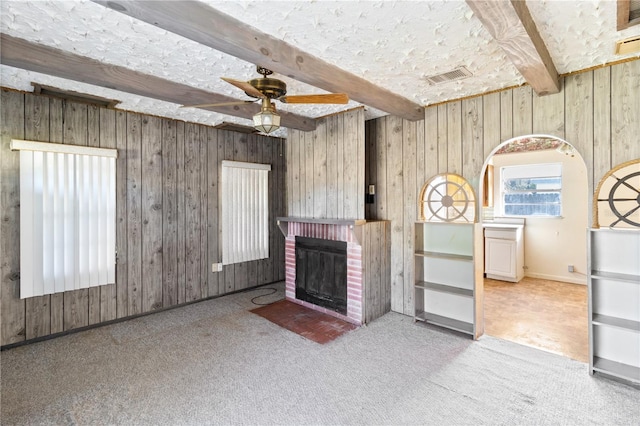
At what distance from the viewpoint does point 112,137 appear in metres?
3.68

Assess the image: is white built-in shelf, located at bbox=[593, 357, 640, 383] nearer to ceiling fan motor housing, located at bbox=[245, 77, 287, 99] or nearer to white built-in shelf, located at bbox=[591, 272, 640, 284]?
white built-in shelf, located at bbox=[591, 272, 640, 284]

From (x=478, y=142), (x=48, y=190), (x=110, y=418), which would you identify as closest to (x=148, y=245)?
(x=48, y=190)

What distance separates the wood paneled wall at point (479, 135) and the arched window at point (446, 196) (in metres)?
0.09

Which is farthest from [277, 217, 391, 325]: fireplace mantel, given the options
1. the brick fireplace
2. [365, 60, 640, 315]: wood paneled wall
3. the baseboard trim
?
the baseboard trim

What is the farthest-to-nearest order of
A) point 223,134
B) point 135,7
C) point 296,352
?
point 223,134 < point 296,352 < point 135,7

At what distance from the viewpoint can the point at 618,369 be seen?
2.51 meters

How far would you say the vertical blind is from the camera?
3.12 meters

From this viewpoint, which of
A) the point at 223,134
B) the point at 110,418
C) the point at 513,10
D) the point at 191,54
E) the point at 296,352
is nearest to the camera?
the point at 513,10

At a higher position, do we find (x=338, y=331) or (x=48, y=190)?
(x=48, y=190)

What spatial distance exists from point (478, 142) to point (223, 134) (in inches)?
136

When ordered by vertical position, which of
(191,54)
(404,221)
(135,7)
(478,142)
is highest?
(191,54)

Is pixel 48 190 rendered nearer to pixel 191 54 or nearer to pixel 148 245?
pixel 148 245

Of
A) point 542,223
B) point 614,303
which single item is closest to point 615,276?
point 614,303

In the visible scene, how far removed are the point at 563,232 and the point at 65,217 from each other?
7183 mm
